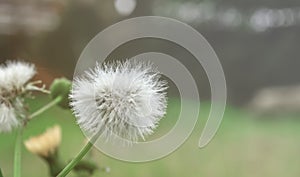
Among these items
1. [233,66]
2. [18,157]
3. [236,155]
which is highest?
[233,66]

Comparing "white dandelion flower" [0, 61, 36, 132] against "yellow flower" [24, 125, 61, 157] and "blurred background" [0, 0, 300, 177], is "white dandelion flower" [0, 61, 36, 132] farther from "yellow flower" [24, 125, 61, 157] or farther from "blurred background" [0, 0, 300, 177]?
"blurred background" [0, 0, 300, 177]

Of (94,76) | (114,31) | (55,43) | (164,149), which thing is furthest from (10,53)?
(94,76)

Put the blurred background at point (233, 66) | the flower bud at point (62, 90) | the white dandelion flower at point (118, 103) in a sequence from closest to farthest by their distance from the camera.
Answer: the white dandelion flower at point (118, 103) < the flower bud at point (62, 90) < the blurred background at point (233, 66)

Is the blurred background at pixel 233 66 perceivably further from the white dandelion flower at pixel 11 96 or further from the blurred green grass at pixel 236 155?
the white dandelion flower at pixel 11 96

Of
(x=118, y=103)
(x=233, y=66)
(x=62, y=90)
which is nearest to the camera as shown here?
(x=118, y=103)

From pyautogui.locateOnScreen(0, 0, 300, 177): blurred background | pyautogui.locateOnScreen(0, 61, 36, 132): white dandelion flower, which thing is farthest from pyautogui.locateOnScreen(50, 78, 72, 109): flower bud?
A: pyautogui.locateOnScreen(0, 0, 300, 177): blurred background

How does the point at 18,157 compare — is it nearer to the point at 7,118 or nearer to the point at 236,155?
the point at 7,118

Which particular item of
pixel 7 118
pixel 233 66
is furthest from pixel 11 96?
pixel 233 66

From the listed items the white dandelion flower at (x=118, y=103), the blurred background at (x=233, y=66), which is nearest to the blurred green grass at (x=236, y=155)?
the blurred background at (x=233, y=66)
